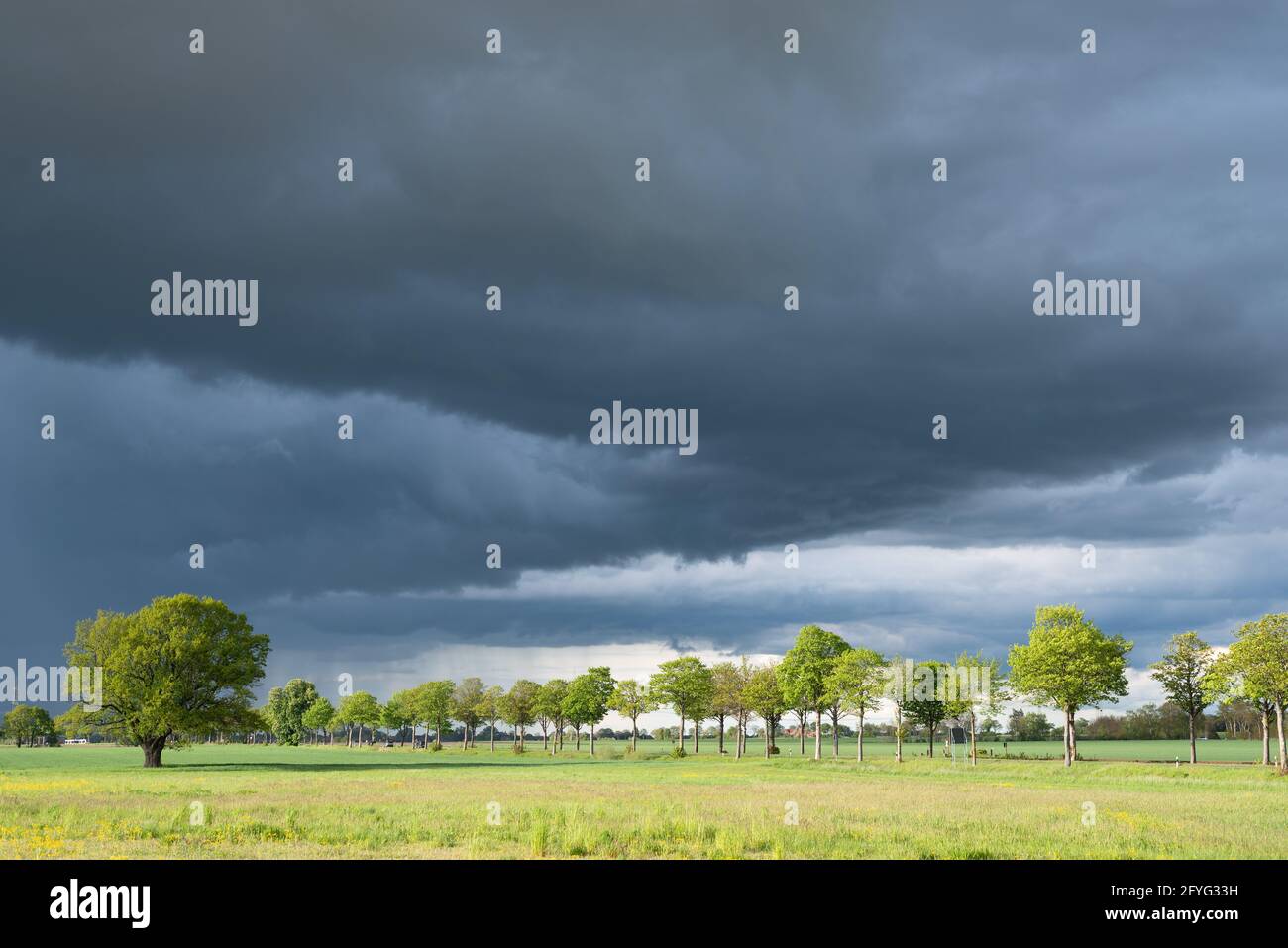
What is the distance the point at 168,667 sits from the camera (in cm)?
9400

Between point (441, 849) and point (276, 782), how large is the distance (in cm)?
4038

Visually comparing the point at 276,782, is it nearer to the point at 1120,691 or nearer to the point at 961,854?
the point at 961,854

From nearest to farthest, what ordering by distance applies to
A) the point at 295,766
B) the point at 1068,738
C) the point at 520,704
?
the point at 1068,738 → the point at 295,766 → the point at 520,704

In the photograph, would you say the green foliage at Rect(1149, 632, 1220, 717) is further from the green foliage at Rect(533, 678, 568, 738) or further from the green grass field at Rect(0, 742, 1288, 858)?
the green foliage at Rect(533, 678, 568, 738)

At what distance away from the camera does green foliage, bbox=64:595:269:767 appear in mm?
91500

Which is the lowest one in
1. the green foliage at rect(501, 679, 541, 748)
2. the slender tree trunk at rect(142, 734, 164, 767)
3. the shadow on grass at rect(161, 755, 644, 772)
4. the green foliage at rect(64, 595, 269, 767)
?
the green foliage at rect(501, 679, 541, 748)

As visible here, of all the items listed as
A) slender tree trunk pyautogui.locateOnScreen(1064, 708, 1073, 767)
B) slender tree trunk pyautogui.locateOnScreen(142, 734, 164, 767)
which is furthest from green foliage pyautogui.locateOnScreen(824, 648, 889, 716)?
slender tree trunk pyautogui.locateOnScreen(142, 734, 164, 767)

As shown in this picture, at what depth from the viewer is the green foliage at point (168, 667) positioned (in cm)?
9150

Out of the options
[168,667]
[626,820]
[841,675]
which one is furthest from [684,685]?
[626,820]

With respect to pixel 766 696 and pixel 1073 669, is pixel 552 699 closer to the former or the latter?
pixel 766 696

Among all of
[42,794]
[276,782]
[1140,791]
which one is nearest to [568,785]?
[276,782]

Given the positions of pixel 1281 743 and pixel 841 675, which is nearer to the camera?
pixel 1281 743
